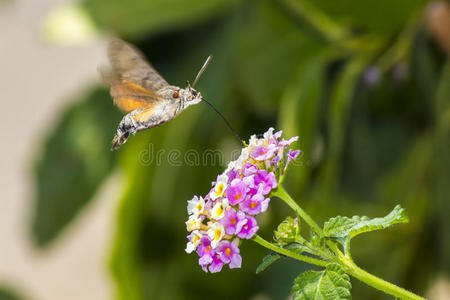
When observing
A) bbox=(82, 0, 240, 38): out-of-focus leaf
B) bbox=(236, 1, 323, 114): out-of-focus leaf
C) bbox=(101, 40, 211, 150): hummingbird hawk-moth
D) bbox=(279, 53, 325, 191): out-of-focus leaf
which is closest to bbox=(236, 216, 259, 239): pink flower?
bbox=(101, 40, 211, 150): hummingbird hawk-moth

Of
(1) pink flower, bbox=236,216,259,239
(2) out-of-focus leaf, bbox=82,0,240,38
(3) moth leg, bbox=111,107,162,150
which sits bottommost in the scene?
(1) pink flower, bbox=236,216,259,239

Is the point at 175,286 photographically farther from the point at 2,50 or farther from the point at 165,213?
the point at 2,50

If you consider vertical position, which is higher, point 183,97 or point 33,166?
point 33,166

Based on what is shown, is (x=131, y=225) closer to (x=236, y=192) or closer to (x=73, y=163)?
(x=73, y=163)

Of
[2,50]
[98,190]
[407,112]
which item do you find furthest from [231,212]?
[2,50]

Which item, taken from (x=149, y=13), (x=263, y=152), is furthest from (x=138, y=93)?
(x=149, y=13)

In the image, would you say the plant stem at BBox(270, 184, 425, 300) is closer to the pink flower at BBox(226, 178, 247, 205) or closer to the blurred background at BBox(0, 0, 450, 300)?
the pink flower at BBox(226, 178, 247, 205)
